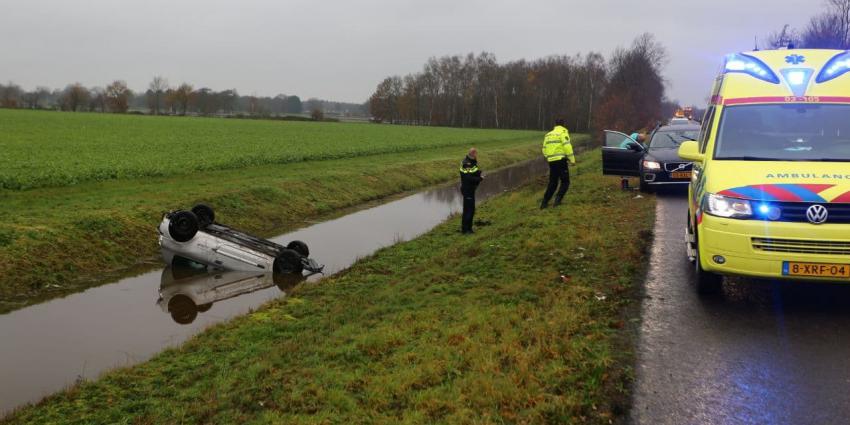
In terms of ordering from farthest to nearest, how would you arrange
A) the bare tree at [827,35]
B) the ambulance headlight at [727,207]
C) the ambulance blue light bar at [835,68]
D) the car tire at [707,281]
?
1. the bare tree at [827,35]
2. the ambulance blue light bar at [835,68]
3. the car tire at [707,281]
4. the ambulance headlight at [727,207]

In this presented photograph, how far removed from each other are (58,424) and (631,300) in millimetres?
5420

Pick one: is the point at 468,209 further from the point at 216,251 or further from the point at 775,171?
the point at 775,171

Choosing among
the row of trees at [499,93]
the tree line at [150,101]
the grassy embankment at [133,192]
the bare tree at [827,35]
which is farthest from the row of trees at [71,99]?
the bare tree at [827,35]

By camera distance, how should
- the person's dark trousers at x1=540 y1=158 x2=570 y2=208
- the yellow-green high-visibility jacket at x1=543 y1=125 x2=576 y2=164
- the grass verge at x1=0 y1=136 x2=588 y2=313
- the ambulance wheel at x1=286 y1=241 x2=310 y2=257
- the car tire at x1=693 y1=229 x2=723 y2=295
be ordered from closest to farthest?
the car tire at x1=693 y1=229 x2=723 y2=295 → the grass verge at x1=0 y1=136 x2=588 y2=313 → the ambulance wheel at x1=286 y1=241 x2=310 y2=257 → the yellow-green high-visibility jacket at x1=543 y1=125 x2=576 y2=164 → the person's dark trousers at x1=540 y1=158 x2=570 y2=208

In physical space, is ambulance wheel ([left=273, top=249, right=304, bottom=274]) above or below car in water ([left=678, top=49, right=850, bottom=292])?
below

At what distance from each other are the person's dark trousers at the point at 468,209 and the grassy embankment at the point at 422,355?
3.40 metres

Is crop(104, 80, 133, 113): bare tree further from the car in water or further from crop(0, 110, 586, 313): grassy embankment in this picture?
the car in water

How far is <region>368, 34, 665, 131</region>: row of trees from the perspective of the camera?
10700 cm

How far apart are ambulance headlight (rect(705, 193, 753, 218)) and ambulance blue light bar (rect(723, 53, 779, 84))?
2.06 metres

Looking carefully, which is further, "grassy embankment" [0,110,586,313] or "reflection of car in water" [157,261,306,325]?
"grassy embankment" [0,110,586,313]

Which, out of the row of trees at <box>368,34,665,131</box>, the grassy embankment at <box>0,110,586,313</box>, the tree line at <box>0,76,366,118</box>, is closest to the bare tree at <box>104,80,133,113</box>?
the tree line at <box>0,76,366,118</box>

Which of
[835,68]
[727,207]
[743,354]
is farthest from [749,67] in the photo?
[743,354]

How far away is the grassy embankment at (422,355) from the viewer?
4.31 m

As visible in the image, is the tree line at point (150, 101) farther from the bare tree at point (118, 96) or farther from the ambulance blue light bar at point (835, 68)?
the ambulance blue light bar at point (835, 68)
